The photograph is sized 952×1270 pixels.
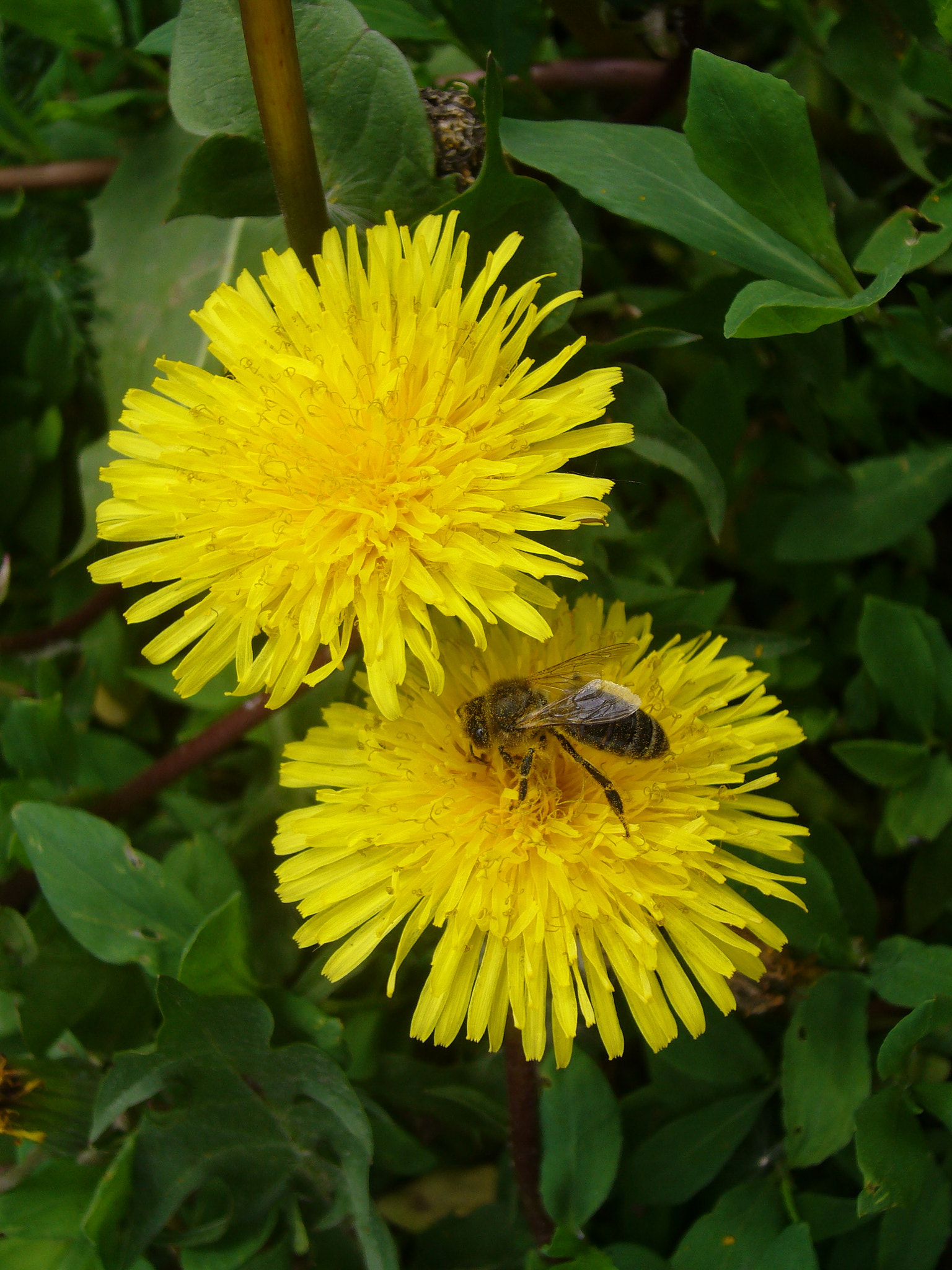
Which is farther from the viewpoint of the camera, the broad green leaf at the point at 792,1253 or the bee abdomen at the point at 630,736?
the broad green leaf at the point at 792,1253

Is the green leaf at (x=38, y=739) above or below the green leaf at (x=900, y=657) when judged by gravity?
above

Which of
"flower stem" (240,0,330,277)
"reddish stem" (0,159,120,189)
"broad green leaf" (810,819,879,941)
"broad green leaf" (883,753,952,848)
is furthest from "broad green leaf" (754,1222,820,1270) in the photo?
"reddish stem" (0,159,120,189)

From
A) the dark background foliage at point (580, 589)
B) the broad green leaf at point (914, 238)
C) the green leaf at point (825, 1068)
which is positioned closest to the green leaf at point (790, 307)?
the dark background foliage at point (580, 589)

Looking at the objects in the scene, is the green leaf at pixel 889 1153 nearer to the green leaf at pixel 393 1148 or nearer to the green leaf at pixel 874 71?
the green leaf at pixel 393 1148

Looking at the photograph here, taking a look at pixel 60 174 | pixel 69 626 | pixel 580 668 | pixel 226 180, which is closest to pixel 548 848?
pixel 580 668

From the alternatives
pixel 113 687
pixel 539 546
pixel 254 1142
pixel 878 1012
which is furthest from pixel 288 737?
pixel 878 1012

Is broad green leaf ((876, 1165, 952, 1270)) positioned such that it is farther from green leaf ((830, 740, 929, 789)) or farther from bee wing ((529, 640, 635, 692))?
bee wing ((529, 640, 635, 692))

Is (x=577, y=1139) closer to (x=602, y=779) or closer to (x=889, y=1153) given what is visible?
(x=889, y=1153)
